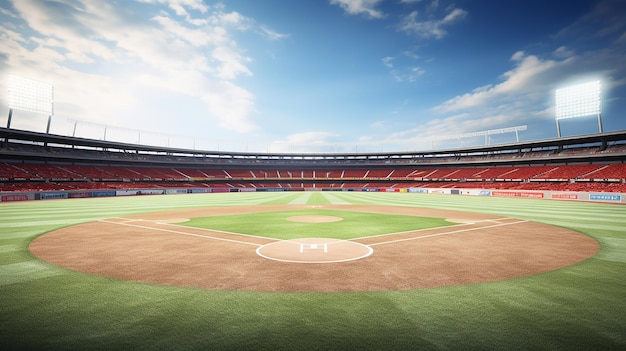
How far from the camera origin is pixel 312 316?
544 cm

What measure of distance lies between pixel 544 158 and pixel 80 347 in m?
68.5

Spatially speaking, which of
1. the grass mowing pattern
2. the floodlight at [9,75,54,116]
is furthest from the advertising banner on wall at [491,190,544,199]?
the floodlight at [9,75,54,116]

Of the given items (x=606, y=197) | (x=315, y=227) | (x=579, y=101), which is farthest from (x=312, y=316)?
(x=579, y=101)

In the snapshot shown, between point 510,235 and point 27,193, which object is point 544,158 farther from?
point 27,193

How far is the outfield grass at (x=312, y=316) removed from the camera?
4.50 meters

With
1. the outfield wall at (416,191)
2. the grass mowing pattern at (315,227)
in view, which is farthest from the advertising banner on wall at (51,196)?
the grass mowing pattern at (315,227)

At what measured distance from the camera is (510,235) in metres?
14.2

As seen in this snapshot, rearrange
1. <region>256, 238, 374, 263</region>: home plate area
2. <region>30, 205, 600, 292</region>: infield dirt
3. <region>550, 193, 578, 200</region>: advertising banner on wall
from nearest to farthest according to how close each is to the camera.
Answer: <region>30, 205, 600, 292</region>: infield dirt → <region>256, 238, 374, 263</region>: home plate area → <region>550, 193, 578, 200</region>: advertising banner on wall

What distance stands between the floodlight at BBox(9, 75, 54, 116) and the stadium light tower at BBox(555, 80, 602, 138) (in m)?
87.7

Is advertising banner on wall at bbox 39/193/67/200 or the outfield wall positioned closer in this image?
the outfield wall

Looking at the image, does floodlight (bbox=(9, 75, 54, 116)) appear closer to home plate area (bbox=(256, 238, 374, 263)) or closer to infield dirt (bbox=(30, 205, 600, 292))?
infield dirt (bbox=(30, 205, 600, 292))

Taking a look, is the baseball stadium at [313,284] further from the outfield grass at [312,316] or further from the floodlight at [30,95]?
the floodlight at [30,95]

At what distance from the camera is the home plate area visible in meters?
9.87

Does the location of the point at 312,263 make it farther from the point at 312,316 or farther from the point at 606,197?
the point at 606,197
